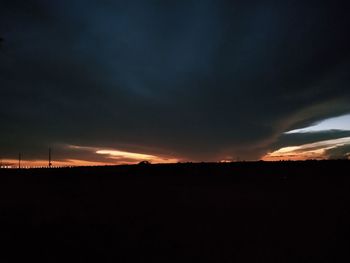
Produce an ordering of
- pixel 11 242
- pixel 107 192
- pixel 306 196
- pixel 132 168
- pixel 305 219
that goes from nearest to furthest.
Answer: pixel 11 242 → pixel 305 219 → pixel 306 196 → pixel 107 192 → pixel 132 168

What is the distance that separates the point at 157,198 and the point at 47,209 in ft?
21.1

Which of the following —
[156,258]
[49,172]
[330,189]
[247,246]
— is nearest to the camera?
[156,258]

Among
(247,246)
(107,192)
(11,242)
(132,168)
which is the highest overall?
(132,168)

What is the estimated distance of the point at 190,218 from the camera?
13648mm

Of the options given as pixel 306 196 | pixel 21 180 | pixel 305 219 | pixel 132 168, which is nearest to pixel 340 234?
pixel 305 219

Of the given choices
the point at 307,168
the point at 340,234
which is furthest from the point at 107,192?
the point at 307,168

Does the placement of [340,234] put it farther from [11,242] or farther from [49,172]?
[49,172]

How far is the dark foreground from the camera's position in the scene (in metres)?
10.3

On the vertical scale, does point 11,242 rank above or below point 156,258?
above

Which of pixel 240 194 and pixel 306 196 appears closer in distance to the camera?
pixel 306 196

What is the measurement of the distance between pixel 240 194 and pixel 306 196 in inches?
146

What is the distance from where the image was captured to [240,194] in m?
17.4

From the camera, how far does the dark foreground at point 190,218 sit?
33.7 ft

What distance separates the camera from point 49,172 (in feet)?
101
